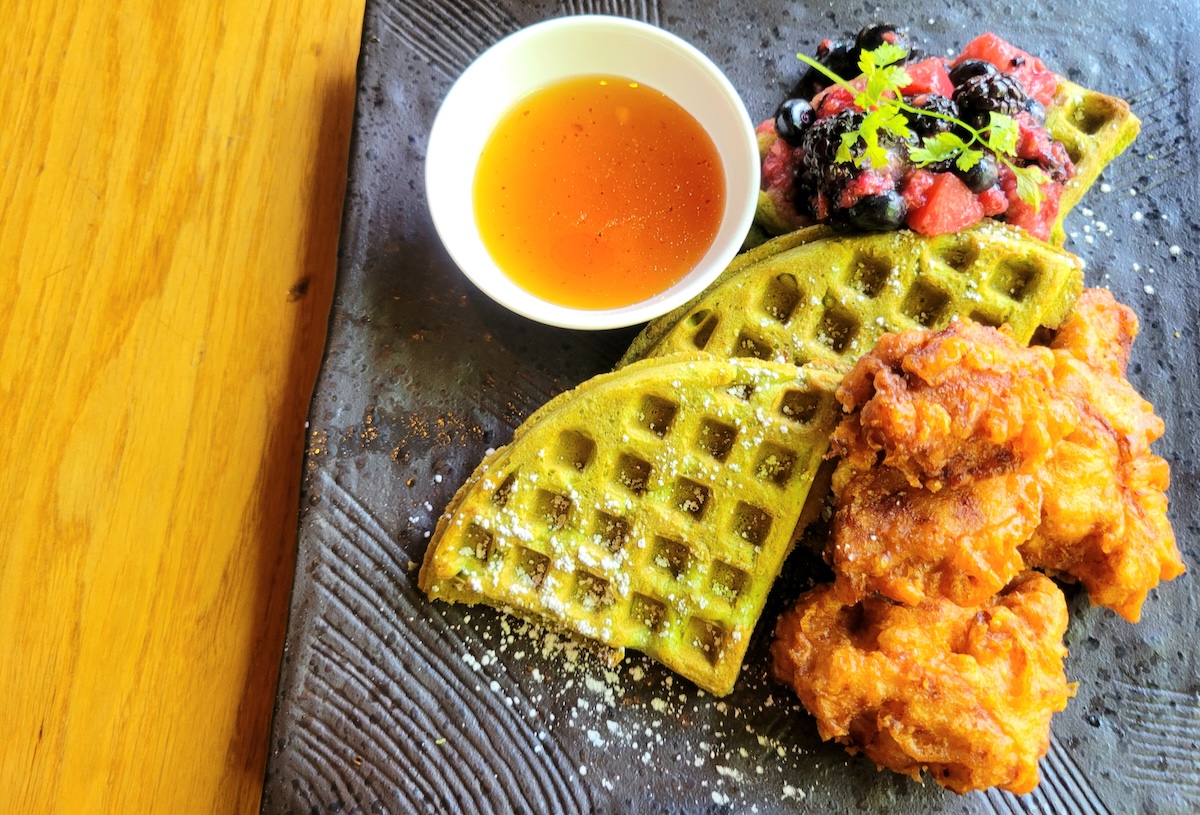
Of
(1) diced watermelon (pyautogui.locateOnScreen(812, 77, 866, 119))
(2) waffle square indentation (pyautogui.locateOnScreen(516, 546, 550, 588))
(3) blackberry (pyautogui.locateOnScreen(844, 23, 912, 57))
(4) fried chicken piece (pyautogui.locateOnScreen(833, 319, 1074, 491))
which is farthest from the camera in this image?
(3) blackberry (pyautogui.locateOnScreen(844, 23, 912, 57))

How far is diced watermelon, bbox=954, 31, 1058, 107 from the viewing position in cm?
213

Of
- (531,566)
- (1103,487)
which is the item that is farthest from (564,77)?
(1103,487)

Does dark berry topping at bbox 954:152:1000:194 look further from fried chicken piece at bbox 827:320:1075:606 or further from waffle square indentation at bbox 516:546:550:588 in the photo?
waffle square indentation at bbox 516:546:550:588

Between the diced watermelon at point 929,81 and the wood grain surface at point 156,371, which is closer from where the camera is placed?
the diced watermelon at point 929,81

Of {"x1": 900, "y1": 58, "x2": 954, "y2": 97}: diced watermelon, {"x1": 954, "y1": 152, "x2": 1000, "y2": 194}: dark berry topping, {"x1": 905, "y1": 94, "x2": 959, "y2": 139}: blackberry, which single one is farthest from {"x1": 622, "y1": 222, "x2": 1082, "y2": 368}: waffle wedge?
{"x1": 900, "y1": 58, "x2": 954, "y2": 97}: diced watermelon

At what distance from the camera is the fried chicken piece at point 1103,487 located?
69.7 inches

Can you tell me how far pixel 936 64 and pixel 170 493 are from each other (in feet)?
7.83

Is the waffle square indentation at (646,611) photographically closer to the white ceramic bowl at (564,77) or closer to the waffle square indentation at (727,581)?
the waffle square indentation at (727,581)

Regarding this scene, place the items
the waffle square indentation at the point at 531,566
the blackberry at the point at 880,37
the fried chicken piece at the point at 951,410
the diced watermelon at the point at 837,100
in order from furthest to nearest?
1. the blackberry at the point at 880,37
2. the diced watermelon at the point at 837,100
3. the waffle square indentation at the point at 531,566
4. the fried chicken piece at the point at 951,410

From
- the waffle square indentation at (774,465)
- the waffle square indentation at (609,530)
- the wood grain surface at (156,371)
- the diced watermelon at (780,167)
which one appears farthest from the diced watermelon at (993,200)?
the wood grain surface at (156,371)

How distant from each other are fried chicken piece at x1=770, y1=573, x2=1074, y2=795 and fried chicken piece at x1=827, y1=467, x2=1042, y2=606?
123mm

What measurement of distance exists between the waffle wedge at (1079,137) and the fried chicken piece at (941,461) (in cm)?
60

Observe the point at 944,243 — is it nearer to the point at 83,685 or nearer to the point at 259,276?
the point at 259,276

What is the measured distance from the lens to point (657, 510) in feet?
6.07
